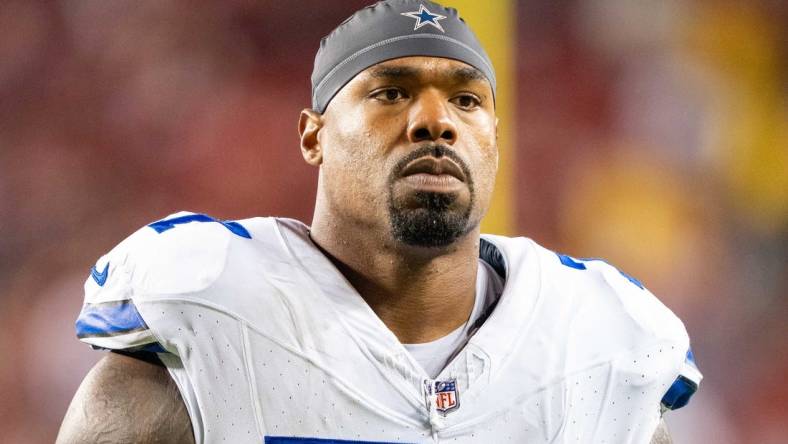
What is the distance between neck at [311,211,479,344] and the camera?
4.26 ft

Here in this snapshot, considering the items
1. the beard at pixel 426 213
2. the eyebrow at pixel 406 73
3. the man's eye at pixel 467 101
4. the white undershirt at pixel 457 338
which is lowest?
the white undershirt at pixel 457 338

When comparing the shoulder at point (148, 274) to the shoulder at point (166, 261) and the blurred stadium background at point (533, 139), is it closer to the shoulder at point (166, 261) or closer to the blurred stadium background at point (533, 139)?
the shoulder at point (166, 261)

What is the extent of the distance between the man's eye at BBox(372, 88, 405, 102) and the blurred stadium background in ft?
5.08

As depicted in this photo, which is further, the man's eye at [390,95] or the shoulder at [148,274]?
the man's eye at [390,95]

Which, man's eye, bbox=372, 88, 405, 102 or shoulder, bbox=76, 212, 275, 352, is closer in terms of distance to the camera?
shoulder, bbox=76, 212, 275, 352

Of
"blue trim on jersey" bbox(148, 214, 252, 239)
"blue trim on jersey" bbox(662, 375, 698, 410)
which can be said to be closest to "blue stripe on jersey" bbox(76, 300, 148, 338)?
"blue trim on jersey" bbox(148, 214, 252, 239)

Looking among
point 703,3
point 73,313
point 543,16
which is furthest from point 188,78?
point 703,3

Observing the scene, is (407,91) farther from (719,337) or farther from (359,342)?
(719,337)

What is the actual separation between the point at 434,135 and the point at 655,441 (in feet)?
1.61

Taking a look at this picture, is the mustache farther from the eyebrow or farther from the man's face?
the eyebrow

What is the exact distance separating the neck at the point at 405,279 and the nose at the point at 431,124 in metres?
0.13

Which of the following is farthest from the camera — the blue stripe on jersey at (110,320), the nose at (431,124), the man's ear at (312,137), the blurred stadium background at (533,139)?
the blurred stadium background at (533,139)

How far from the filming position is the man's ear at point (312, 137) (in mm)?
1418

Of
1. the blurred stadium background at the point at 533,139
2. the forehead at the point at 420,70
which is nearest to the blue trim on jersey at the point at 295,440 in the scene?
the forehead at the point at 420,70
